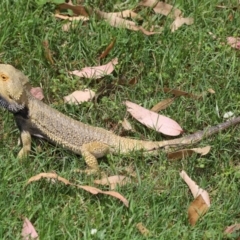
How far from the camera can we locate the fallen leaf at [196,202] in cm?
504

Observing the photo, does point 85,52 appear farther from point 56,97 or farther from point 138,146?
point 138,146

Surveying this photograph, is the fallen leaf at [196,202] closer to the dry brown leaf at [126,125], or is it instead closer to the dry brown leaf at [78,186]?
the dry brown leaf at [78,186]

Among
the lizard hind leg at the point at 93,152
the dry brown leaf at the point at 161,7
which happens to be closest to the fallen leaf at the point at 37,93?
the lizard hind leg at the point at 93,152

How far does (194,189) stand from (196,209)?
0.78 feet

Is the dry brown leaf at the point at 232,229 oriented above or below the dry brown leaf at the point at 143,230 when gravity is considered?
above

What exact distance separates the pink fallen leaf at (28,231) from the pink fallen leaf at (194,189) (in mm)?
1240

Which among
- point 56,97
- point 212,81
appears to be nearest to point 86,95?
point 56,97

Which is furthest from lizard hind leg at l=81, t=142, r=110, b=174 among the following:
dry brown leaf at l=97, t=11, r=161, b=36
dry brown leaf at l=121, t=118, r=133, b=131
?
dry brown leaf at l=97, t=11, r=161, b=36

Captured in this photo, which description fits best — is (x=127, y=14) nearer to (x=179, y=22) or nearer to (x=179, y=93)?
(x=179, y=22)

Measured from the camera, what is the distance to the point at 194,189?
17.3ft

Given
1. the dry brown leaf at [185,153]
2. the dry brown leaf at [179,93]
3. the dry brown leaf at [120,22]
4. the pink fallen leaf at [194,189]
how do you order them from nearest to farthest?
the pink fallen leaf at [194,189] → the dry brown leaf at [185,153] → the dry brown leaf at [179,93] → the dry brown leaf at [120,22]

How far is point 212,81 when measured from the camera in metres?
6.32

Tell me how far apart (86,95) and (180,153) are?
1.00 meters

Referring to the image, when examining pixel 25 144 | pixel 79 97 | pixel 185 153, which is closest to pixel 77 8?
pixel 79 97
